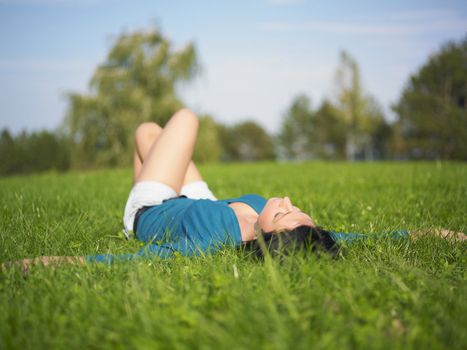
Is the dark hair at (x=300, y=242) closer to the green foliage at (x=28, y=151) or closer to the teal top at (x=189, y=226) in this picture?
the teal top at (x=189, y=226)

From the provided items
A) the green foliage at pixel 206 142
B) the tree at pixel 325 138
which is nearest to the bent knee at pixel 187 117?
the green foliage at pixel 206 142

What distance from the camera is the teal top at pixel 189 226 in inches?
112

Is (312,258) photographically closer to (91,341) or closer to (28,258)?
(91,341)

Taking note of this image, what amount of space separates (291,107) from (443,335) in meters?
55.7

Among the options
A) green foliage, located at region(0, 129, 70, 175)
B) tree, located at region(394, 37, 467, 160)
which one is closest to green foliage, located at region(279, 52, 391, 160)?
tree, located at region(394, 37, 467, 160)

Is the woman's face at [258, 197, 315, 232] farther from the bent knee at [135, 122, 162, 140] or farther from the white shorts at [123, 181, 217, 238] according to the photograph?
the bent knee at [135, 122, 162, 140]

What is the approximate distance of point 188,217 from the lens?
3262mm

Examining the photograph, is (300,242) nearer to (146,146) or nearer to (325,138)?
(146,146)

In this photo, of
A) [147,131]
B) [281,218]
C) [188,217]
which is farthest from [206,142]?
[281,218]

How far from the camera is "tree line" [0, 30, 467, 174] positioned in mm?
17695

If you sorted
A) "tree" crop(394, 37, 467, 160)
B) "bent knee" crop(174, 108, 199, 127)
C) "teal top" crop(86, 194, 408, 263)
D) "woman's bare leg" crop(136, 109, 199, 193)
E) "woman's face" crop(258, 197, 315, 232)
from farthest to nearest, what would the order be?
"tree" crop(394, 37, 467, 160), "bent knee" crop(174, 108, 199, 127), "woman's bare leg" crop(136, 109, 199, 193), "teal top" crop(86, 194, 408, 263), "woman's face" crop(258, 197, 315, 232)

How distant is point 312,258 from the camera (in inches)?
88.4

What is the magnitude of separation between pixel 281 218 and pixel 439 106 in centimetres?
3533

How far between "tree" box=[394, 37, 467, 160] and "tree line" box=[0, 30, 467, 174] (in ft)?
0.26
